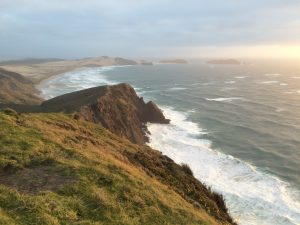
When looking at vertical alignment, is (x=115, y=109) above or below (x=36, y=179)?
below

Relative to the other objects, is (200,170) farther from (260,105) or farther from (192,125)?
(260,105)

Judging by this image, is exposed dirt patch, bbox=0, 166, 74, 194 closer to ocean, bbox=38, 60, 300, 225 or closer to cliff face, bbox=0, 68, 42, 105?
ocean, bbox=38, 60, 300, 225

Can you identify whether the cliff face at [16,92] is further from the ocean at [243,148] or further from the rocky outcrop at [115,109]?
the ocean at [243,148]

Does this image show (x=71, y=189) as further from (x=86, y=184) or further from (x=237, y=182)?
(x=237, y=182)

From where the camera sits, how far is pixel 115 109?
63312 mm

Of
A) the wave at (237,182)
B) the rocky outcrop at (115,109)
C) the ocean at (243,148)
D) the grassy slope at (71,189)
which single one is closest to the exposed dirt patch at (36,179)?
the grassy slope at (71,189)

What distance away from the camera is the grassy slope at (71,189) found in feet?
51.1

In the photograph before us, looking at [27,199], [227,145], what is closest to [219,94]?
[227,145]

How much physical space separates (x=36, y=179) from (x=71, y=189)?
2.10 m

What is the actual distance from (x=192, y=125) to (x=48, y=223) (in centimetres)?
6050

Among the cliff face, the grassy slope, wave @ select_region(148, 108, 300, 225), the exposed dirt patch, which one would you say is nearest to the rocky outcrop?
wave @ select_region(148, 108, 300, 225)

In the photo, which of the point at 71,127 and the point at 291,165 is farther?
the point at 291,165

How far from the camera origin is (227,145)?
5903cm

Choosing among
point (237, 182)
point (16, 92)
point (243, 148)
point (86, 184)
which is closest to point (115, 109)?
point (243, 148)
